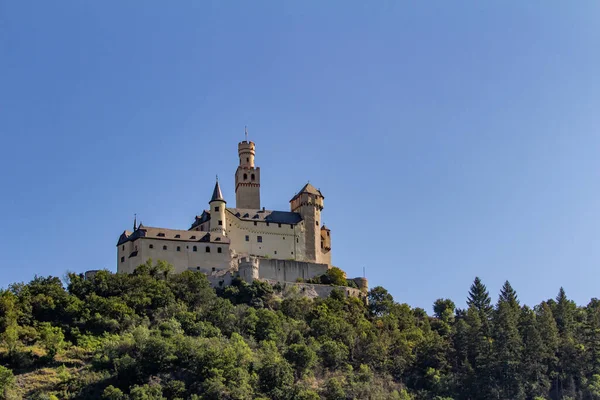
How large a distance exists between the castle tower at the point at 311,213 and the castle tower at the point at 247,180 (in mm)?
3948

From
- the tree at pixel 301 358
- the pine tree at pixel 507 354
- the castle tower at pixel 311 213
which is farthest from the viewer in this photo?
the castle tower at pixel 311 213

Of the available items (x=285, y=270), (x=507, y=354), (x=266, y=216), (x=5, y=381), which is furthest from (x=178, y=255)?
(x=507, y=354)

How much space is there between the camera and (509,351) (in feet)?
289

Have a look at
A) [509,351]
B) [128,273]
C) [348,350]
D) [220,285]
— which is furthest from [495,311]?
[128,273]

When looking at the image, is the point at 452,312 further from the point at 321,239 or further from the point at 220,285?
the point at 220,285

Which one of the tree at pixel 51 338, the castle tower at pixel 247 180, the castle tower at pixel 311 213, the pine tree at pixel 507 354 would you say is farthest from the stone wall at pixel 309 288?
the tree at pixel 51 338

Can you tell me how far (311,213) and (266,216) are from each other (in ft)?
16.0

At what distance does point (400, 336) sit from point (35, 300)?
30114 mm

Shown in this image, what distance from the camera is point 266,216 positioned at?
101m

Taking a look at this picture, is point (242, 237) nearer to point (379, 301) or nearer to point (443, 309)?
point (379, 301)

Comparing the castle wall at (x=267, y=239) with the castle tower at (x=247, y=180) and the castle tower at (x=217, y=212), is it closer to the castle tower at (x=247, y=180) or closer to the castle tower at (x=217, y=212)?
the castle tower at (x=217, y=212)

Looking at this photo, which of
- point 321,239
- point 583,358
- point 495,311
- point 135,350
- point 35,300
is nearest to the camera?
point 135,350

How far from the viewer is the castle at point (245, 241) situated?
93.7 meters

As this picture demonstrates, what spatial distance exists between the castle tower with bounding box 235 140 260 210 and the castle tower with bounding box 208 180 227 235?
20.7 ft
